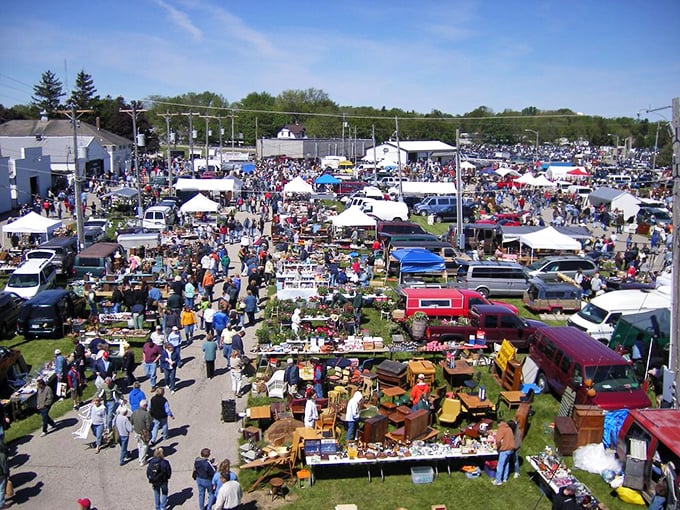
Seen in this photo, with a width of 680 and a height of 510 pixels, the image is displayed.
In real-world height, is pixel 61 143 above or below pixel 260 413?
above

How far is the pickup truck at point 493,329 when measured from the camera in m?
18.1

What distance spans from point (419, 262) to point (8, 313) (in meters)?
15.6

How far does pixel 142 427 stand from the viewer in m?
11.9

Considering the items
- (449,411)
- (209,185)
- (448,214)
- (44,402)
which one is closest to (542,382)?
(449,411)

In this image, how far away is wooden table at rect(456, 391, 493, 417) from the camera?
44.9 feet

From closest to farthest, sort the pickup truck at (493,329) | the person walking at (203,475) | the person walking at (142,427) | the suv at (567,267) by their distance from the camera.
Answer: the person walking at (203,475) → the person walking at (142,427) → the pickup truck at (493,329) → the suv at (567,267)

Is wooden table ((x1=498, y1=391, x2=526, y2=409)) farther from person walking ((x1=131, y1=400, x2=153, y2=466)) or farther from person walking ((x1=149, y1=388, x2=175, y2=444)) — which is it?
person walking ((x1=131, y1=400, x2=153, y2=466))

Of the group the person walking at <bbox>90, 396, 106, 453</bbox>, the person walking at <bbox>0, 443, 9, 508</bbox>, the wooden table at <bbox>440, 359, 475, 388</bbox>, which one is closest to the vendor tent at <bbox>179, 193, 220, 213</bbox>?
A: the wooden table at <bbox>440, 359, 475, 388</bbox>

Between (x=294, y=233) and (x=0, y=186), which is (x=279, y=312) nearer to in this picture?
(x=294, y=233)

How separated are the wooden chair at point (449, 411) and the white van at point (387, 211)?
2491 centimetres

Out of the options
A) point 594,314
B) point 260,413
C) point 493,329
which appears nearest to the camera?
point 260,413

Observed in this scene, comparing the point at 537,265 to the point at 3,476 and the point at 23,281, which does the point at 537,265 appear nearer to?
the point at 23,281

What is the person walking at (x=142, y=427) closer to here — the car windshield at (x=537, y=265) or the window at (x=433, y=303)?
the window at (x=433, y=303)

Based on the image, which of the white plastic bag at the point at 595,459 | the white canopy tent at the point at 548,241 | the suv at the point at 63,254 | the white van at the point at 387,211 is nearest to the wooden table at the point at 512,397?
the white plastic bag at the point at 595,459
